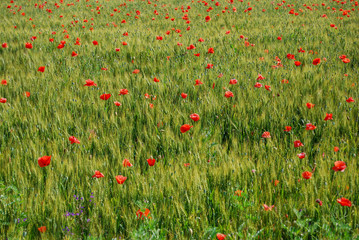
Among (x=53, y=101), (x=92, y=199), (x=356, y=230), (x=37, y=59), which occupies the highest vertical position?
(x=37, y=59)

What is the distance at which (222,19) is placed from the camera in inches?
271

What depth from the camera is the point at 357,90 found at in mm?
2740

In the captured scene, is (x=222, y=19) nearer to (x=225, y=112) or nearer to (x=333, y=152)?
(x=225, y=112)

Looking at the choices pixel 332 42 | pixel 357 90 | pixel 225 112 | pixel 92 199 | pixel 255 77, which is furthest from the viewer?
pixel 332 42

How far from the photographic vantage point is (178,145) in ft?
6.57

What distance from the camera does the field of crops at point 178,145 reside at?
136 cm

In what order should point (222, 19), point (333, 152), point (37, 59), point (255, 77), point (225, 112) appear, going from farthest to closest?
point (222, 19)
point (37, 59)
point (255, 77)
point (225, 112)
point (333, 152)

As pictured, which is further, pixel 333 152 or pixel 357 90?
pixel 357 90

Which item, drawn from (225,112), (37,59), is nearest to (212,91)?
(225,112)

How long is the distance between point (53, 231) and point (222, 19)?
21.1ft

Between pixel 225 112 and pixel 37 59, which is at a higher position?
pixel 37 59

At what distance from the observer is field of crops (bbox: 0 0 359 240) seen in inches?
53.6

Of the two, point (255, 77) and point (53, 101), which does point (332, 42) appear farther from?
point (53, 101)

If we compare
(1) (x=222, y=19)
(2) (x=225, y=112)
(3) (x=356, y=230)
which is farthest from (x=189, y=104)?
(1) (x=222, y=19)
